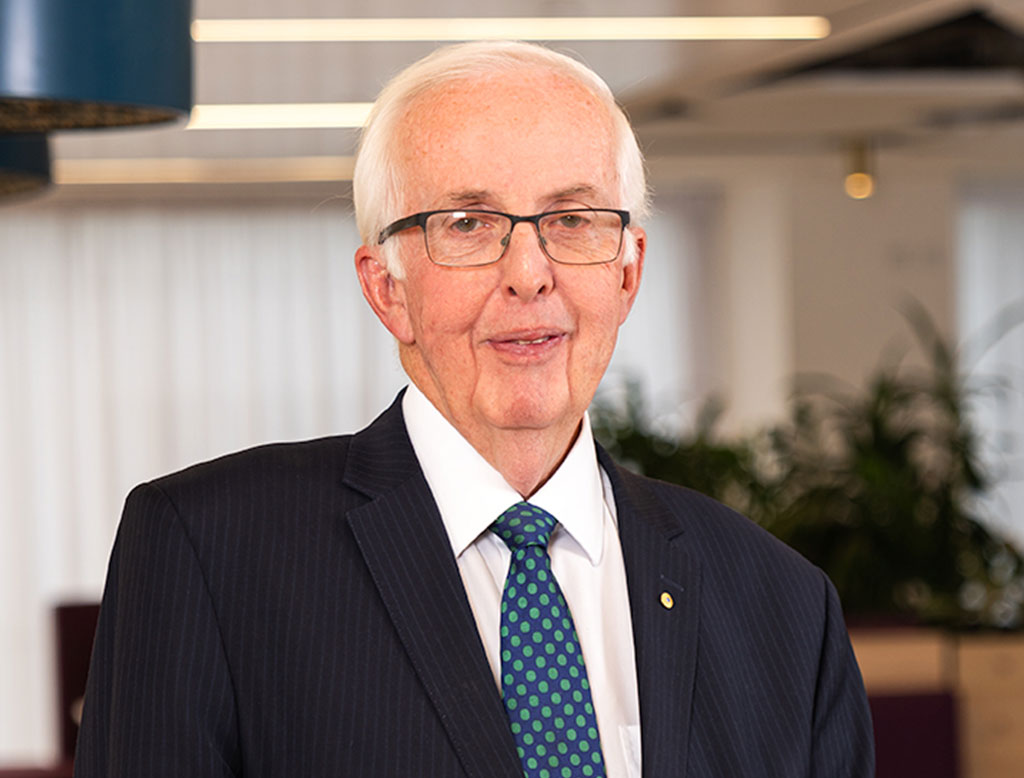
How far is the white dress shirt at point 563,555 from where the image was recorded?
1305 mm

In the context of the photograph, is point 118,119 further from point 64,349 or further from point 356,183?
point 64,349

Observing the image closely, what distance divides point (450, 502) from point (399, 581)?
0.10 m

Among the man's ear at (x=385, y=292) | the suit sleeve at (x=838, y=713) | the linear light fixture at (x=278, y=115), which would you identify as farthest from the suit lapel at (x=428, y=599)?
the linear light fixture at (x=278, y=115)

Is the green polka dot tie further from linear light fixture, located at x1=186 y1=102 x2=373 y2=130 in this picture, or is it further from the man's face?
linear light fixture, located at x1=186 y1=102 x2=373 y2=130

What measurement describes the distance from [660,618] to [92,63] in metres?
0.81

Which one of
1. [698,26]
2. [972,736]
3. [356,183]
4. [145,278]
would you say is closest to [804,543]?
[972,736]

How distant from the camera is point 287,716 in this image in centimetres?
119

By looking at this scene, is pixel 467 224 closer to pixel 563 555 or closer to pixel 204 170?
pixel 563 555

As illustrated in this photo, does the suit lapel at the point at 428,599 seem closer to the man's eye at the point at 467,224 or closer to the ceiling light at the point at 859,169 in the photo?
the man's eye at the point at 467,224

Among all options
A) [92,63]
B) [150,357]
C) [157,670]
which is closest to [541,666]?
[157,670]

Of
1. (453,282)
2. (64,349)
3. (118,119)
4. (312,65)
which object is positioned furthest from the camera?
(64,349)

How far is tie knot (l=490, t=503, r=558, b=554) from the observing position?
1322 millimetres

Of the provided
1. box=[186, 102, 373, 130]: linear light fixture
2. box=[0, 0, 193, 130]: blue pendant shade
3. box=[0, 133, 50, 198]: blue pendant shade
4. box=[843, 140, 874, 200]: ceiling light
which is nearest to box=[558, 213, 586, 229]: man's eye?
box=[0, 0, 193, 130]: blue pendant shade

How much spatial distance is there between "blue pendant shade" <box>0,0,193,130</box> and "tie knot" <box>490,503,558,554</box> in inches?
25.1
